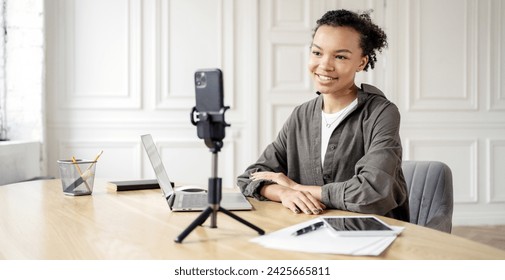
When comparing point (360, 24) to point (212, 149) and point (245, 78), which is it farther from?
point (245, 78)

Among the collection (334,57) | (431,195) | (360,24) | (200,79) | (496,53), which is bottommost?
(431,195)

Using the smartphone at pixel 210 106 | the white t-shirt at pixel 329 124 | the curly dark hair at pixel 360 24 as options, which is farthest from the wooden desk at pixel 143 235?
the curly dark hair at pixel 360 24

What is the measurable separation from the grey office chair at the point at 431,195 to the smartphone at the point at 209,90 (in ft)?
3.17

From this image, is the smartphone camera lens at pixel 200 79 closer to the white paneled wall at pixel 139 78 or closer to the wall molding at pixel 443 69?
the white paneled wall at pixel 139 78

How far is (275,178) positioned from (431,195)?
0.51 m

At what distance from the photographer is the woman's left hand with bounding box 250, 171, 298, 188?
177 centimetres

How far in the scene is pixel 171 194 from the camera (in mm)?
1726

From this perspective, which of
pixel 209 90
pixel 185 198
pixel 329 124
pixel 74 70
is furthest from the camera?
pixel 74 70

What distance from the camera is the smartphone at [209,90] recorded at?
1085 millimetres

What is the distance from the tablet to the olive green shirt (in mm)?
253

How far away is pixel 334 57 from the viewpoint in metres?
1.86

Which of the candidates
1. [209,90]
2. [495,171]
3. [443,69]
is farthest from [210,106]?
[495,171]

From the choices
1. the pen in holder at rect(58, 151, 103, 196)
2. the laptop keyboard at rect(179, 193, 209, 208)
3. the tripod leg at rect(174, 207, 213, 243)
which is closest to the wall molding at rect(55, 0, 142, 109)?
the pen in holder at rect(58, 151, 103, 196)
